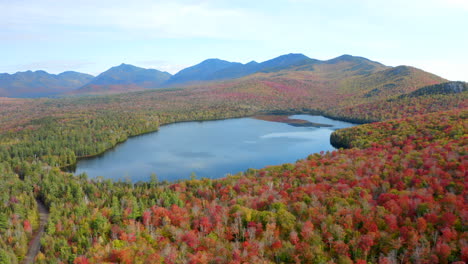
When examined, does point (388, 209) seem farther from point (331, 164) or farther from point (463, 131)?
point (463, 131)

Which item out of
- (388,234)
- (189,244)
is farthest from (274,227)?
(388,234)

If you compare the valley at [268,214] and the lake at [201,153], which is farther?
the lake at [201,153]

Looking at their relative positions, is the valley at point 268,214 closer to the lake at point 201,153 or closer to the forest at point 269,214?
the forest at point 269,214

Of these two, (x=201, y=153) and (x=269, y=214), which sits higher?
(x=269, y=214)

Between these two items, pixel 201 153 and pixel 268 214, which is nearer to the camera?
pixel 268 214

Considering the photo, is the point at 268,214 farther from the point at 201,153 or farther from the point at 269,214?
the point at 201,153

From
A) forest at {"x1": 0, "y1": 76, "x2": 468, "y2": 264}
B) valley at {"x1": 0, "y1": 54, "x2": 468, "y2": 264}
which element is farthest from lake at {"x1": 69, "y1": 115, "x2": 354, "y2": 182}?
forest at {"x1": 0, "y1": 76, "x2": 468, "y2": 264}

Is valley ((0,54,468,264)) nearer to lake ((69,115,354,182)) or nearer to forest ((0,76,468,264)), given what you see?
forest ((0,76,468,264))

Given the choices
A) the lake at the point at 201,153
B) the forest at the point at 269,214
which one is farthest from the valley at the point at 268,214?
the lake at the point at 201,153

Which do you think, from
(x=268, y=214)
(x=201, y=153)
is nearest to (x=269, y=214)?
(x=268, y=214)
